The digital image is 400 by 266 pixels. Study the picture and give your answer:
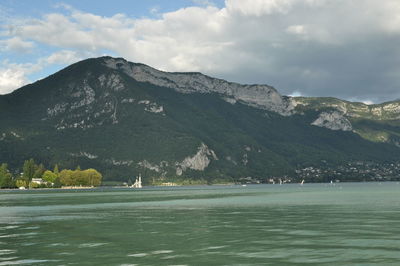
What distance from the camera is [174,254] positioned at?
127ft

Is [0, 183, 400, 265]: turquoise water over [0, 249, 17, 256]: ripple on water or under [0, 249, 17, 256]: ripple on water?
under

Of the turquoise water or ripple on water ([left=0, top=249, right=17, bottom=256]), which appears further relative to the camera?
ripple on water ([left=0, top=249, right=17, bottom=256])

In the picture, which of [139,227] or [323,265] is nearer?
[323,265]

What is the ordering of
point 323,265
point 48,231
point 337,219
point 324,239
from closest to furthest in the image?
point 323,265
point 324,239
point 48,231
point 337,219

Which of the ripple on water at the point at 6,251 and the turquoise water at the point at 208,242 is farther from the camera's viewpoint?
the ripple on water at the point at 6,251

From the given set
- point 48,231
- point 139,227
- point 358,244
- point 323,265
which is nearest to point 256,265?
point 323,265

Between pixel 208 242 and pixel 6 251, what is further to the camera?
pixel 208 242

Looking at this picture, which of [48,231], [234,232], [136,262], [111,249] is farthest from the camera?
[48,231]

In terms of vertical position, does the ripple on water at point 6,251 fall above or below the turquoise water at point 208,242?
above

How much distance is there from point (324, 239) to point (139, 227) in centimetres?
2613

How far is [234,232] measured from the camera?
5325 centimetres

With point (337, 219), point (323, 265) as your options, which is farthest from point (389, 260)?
point (337, 219)

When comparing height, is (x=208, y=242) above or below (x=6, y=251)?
below

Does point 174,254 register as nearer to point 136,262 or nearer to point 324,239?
point 136,262
